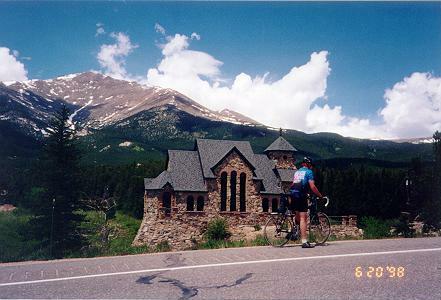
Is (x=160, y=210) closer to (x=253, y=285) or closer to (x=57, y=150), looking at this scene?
(x=57, y=150)

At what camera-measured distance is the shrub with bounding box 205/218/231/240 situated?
35.5 meters

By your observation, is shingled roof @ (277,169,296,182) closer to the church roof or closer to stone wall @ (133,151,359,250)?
the church roof

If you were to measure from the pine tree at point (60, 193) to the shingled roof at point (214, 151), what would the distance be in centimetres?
1350

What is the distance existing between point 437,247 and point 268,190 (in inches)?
1241

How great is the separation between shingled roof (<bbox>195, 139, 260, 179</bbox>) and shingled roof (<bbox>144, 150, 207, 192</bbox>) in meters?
1.05

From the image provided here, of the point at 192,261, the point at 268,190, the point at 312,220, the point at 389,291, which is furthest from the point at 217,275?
the point at 268,190

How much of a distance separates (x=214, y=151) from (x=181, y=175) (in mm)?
5241

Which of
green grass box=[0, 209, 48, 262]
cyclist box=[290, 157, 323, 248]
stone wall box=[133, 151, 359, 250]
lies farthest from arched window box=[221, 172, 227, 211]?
cyclist box=[290, 157, 323, 248]

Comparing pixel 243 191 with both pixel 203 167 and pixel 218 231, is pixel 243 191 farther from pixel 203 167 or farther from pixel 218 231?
pixel 218 231

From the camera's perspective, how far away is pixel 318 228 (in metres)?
11.6

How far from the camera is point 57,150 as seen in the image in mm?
36219

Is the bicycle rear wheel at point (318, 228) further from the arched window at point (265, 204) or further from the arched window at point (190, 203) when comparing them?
the arched window at point (265, 204)

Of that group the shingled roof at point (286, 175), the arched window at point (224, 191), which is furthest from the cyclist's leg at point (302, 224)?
the shingled roof at point (286, 175)
